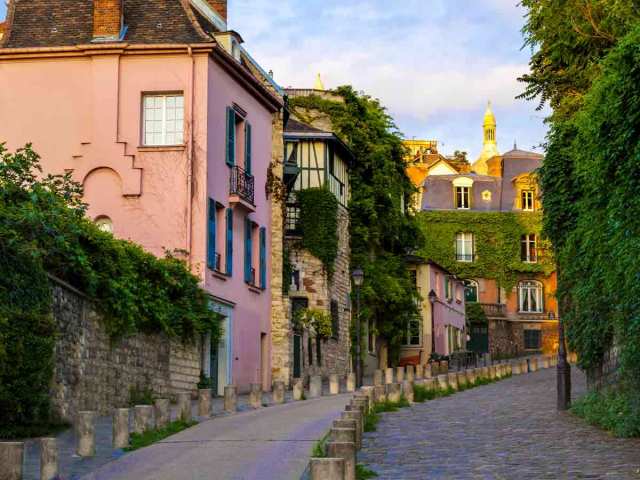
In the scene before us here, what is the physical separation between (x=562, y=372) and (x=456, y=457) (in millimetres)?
7667

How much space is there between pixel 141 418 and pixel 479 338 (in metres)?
54.4

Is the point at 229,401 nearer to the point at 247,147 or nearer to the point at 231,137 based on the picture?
the point at 231,137

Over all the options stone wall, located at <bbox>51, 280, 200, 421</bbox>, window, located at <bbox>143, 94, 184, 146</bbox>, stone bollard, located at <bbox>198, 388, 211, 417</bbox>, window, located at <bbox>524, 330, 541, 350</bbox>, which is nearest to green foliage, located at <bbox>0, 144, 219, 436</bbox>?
stone wall, located at <bbox>51, 280, 200, 421</bbox>

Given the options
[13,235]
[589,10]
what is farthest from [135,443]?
[589,10]

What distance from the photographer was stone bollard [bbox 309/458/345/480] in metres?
9.43

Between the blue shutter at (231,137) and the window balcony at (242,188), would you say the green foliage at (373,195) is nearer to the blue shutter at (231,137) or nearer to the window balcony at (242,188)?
the window balcony at (242,188)

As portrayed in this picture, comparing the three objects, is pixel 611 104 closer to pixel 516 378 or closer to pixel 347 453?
pixel 347 453

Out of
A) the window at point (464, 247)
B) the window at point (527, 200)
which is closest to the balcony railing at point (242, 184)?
the window at point (464, 247)

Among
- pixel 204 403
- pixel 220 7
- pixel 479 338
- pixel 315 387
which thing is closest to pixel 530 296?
pixel 479 338

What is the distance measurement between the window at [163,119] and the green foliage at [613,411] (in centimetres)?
1347

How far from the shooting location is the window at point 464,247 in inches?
2751

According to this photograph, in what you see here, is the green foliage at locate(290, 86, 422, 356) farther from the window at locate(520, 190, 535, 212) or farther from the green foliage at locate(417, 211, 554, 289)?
the window at locate(520, 190, 535, 212)

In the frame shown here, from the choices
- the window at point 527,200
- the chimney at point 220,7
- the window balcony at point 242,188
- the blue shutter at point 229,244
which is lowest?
the blue shutter at point 229,244

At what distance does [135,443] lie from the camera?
15633mm
